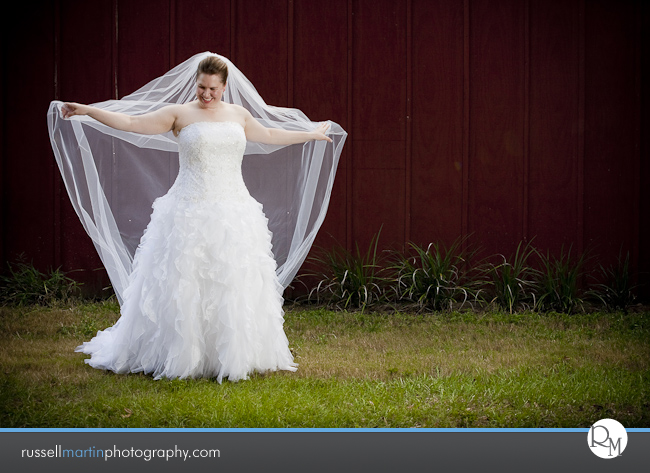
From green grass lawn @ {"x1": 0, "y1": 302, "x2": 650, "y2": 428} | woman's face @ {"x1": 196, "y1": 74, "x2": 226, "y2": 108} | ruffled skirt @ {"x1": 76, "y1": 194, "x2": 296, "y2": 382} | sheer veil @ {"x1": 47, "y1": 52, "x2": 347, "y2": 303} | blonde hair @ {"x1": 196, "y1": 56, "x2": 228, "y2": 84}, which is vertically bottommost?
green grass lawn @ {"x1": 0, "y1": 302, "x2": 650, "y2": 428}

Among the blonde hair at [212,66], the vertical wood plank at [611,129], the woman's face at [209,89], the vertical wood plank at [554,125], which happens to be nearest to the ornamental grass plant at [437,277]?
the vertical wood plank at [554,125]

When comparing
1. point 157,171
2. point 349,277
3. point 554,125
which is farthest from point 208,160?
point 554,125

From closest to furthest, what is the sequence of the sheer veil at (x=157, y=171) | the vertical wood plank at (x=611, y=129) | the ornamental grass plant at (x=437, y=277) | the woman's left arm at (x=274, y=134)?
the woman's left arm at (x=274, y=134) < the sheer veil at (x=157, y=171) < the ornamental grass plant at (x=437, y=277) < the vertical wood plank at (x=611, y=129)

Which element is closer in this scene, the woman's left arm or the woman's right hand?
the woman's right hand

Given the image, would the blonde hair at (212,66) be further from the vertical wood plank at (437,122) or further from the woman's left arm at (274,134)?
the vertical wood plank at (437,122)

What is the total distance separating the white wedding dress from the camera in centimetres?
390

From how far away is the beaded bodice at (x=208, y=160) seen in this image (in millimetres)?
3965

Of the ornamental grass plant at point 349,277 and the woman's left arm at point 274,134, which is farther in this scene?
the ornamental grass plant at point 349,277

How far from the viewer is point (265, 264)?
4.09 m

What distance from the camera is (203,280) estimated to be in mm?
3936

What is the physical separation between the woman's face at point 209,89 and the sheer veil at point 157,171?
274 mm

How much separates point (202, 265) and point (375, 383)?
124 centimetres

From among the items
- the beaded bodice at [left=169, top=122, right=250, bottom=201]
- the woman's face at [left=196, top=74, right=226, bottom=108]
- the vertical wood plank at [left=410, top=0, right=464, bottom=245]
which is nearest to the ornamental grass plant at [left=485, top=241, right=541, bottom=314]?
the vertical wood plank at [left=410, top=0, right=464, bottom=245]

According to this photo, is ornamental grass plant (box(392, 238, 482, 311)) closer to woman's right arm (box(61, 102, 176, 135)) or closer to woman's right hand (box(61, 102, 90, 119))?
woman's right arm (box(61, 102, 176, 135))
